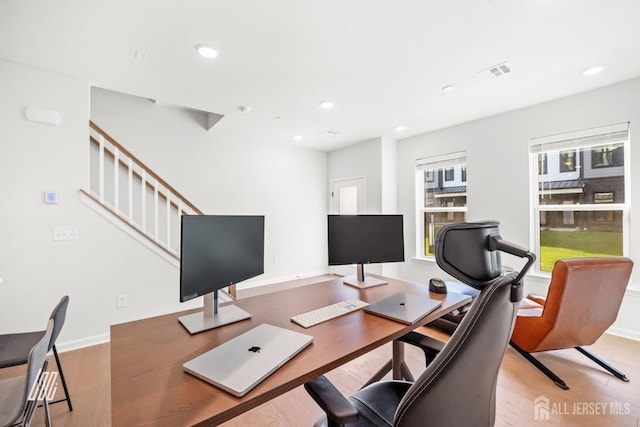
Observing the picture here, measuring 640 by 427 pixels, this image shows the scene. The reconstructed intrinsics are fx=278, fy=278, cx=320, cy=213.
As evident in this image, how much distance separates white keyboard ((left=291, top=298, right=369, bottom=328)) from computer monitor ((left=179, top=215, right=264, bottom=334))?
0.27m

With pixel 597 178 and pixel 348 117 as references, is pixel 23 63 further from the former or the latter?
pixel 597 178

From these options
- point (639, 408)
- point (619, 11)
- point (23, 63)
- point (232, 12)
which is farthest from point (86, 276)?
point (619, 11)

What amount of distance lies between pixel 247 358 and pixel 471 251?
0.78 m

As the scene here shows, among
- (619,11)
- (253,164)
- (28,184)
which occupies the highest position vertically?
(619,11)

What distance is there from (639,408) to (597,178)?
2267 millimetres

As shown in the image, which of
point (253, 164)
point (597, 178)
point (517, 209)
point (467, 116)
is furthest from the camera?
point (253, 164)

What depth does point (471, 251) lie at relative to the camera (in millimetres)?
836

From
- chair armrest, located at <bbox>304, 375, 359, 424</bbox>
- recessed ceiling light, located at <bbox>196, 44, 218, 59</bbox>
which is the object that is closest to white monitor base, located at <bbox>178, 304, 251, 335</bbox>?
chair armrest, located at <bbox>304, 375, 359, 424</bbox>

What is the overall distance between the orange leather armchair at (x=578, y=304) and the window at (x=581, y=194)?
130 cm

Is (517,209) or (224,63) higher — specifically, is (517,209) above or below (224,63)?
below

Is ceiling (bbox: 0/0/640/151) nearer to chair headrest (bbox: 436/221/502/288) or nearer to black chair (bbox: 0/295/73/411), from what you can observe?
chair headrest (bbox: 436/221/502/288)

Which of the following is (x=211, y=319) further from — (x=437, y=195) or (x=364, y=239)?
(x=437, y=195)

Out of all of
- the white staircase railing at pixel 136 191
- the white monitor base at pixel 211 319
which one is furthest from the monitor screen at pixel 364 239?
the white staircase railing at pixel 136 191

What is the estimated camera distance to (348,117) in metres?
3.76
